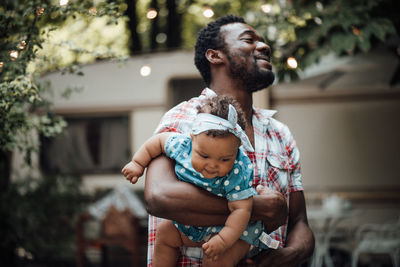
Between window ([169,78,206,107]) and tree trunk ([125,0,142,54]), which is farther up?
tree trunk ([125,0,142,54])

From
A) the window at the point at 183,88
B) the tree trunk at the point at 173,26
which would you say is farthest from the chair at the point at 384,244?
the tree trunk at the point at 173,26

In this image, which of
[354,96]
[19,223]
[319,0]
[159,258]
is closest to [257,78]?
[159,258]

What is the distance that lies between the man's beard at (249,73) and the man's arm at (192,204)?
0.65 metres

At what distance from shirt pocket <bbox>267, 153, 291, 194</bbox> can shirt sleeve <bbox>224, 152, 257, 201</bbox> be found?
0.31m

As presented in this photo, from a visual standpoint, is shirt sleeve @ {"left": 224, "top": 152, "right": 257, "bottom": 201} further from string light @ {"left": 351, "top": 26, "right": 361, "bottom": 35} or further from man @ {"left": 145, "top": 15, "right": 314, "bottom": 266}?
string light @ {"left": 351, "top": 26, "right": 361, "bottom": 35}

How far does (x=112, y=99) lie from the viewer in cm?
920

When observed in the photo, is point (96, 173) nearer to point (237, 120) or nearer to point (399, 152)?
point (399, 152)

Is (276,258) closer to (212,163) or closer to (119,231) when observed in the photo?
(212,163)

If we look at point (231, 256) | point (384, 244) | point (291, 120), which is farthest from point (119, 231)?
point (231, 256)

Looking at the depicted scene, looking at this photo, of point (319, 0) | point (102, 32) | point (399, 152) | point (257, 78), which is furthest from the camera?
point (102, 32)

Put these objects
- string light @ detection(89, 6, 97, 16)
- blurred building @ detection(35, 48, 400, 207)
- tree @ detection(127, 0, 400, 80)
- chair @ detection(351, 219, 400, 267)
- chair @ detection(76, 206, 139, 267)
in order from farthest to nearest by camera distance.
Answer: blurred building @ detection(35, 48, 400, 207)
chair @ detection(76, 206, 139, 267)
chair @ detection(351, 219, 400, 267)
tree @ detection(127, 0, 400, 80)
string light @ detection(89, 6, 97, 16)

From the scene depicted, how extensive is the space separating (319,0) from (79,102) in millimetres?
5650

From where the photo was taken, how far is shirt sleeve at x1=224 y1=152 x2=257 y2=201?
1761 millimetres

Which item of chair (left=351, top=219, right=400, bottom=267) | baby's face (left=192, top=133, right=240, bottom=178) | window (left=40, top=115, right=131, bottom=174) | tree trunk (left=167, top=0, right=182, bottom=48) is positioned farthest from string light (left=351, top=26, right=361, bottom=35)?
tree trunk (left=167, top=0, right=182, bottom=48)
